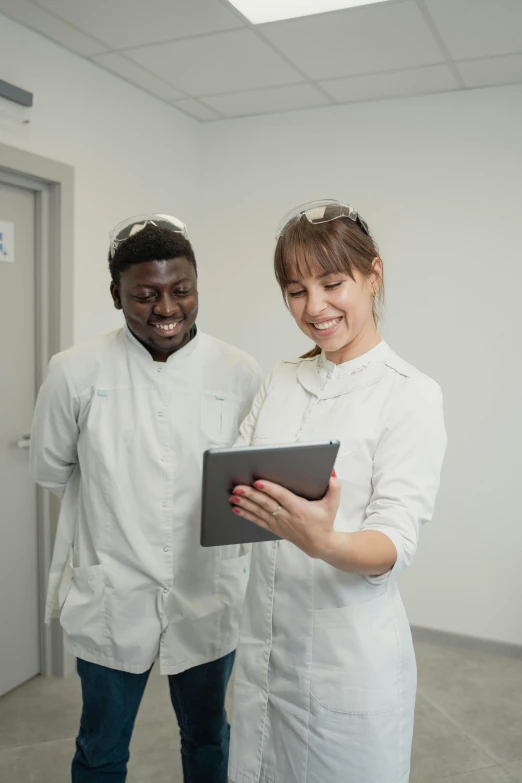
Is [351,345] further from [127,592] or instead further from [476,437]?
[476,437]

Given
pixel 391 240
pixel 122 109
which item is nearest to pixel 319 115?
pixel 391 240

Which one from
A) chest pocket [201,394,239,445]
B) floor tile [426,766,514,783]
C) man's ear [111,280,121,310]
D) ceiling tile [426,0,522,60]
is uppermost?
ceiling tile [426,0,522,60]

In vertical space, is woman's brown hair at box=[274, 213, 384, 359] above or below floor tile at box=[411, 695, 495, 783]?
above

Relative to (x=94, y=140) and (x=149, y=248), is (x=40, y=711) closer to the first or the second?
(x=149, y=248)

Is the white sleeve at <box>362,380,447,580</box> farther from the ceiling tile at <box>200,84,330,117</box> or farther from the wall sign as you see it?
the ceiling tile at <box>200,84,330,117</box>

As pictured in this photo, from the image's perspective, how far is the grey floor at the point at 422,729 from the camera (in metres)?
2.29

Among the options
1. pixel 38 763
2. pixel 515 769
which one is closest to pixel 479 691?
pixel 515 769

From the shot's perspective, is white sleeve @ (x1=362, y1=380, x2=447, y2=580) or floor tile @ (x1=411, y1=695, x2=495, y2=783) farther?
floor tile @ (x1=411, y1=695, x2=495, y2=783)

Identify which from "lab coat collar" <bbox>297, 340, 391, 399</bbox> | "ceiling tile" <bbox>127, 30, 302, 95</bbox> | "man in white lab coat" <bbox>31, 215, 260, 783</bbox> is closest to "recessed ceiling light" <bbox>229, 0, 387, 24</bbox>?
"ceiling tile" <bbox>127, 30, 302, 95</bbox>

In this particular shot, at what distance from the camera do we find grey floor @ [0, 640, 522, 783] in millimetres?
2289

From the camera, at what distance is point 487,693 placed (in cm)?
289

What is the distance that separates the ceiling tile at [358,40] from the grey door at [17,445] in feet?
3.92

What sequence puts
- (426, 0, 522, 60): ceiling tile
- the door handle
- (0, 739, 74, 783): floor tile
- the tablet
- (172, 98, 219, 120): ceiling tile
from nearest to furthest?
the tablet, (0, 739, 74, 783): floor tile, (426, 0, 522, 60): ceiling tile, the door handle, (172, 98, 219, 120): ceiling tile

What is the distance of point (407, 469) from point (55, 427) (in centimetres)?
87
